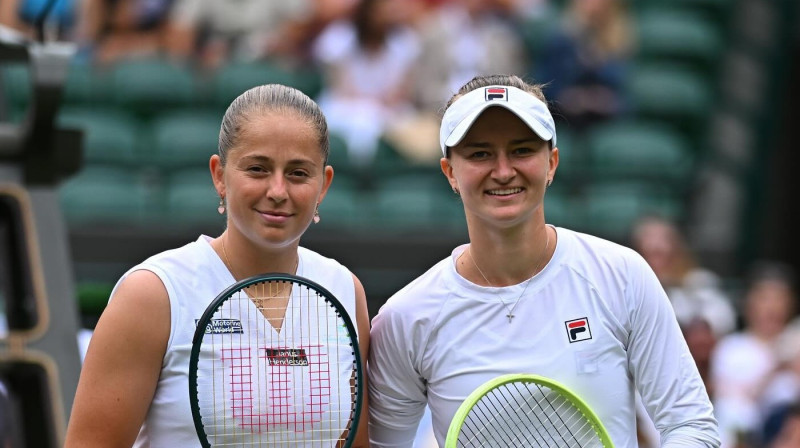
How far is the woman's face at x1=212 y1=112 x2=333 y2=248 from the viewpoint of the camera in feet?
8.70

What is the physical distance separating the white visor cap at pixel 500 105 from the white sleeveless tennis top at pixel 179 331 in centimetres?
57

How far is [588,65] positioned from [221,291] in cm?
605

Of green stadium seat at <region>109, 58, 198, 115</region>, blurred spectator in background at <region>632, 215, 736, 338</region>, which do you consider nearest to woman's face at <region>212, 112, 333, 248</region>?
blurred spectator in background at <region>632, 215, 736, 338</region>

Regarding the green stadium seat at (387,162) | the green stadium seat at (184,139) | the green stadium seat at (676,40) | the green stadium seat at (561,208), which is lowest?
the green stadium seat at (561,208)

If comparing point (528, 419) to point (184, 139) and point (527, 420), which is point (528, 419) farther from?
point (184, 139)

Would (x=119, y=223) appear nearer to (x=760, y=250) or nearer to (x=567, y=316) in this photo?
(x=760, y=250)

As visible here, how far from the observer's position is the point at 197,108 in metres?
8.64

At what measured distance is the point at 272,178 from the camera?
104 inches

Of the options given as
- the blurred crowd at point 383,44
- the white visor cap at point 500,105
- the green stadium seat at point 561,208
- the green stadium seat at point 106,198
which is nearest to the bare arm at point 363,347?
the white visor cap at point 500,105

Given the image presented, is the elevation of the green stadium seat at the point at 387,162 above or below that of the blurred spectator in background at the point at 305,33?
below

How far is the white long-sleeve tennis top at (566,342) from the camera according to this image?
279cm

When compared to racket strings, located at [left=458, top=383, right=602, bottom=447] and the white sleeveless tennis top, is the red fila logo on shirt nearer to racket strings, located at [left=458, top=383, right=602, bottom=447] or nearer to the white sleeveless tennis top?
racket strings, located at [left=458, top=383, right=602, bottom=447]

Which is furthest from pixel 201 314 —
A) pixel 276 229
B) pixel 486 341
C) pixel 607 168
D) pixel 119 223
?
pixel 607 168

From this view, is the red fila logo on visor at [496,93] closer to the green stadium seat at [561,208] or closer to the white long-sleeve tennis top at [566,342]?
the white long-sleeve tennis top at [566,342]
